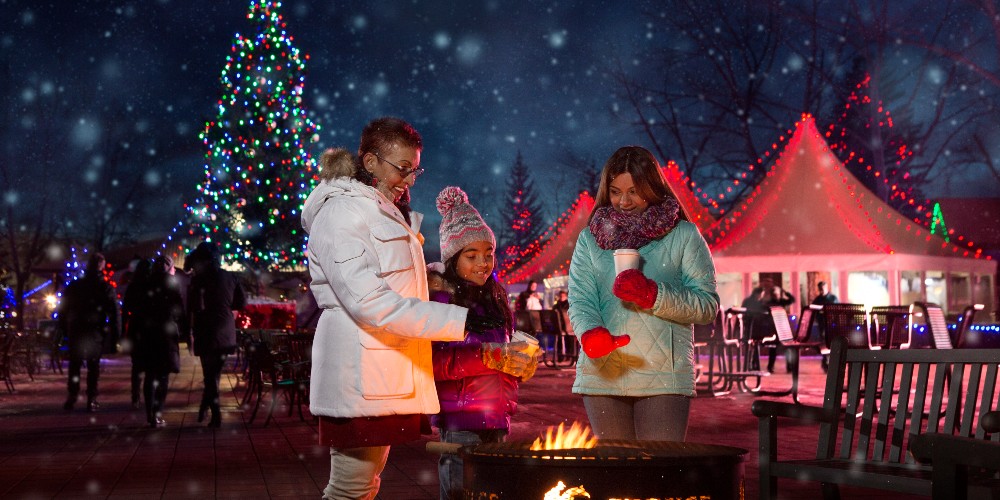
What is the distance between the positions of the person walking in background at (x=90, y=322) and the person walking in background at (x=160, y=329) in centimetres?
206

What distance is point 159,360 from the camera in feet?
41.0

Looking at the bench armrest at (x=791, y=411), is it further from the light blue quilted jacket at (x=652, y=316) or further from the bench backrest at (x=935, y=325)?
the bench backrest at (x=935, y=325)

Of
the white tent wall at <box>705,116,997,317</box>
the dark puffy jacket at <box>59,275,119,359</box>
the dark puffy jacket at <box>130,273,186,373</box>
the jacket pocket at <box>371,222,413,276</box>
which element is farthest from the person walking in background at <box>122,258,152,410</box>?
the white tent wall at <box>705,116,997,317</box>

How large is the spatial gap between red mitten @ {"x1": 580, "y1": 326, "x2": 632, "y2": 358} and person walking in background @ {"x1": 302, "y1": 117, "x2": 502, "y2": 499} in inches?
14.3

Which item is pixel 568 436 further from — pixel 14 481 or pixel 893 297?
pixel 893 297

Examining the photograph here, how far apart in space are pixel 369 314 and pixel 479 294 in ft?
5.13

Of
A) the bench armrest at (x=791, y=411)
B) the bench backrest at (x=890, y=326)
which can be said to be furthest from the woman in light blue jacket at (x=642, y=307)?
the bench backrest at (x=890, y=326)

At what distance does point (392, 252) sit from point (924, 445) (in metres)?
1.70

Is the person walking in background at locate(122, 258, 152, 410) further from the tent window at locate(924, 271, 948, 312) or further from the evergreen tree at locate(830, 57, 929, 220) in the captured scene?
the tent window at locate(924, 271, 948, 312)

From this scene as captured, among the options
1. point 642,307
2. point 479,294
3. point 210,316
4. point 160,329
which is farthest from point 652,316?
point 160,329

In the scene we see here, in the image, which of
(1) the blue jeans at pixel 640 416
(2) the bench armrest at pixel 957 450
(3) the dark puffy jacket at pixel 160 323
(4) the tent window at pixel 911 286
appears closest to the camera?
(2) the bench armrest at pixel 957 450

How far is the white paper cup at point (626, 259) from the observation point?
410 centimetres

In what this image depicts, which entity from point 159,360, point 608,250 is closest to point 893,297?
point 159,360

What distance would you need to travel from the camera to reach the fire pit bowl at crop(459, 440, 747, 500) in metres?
3.00
